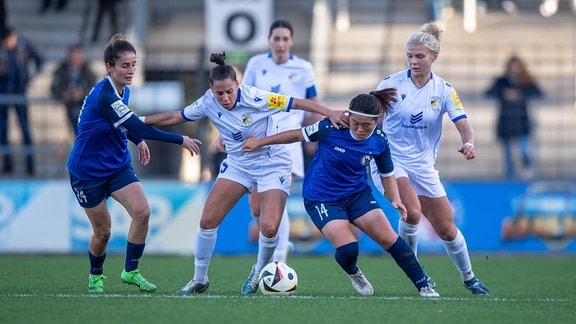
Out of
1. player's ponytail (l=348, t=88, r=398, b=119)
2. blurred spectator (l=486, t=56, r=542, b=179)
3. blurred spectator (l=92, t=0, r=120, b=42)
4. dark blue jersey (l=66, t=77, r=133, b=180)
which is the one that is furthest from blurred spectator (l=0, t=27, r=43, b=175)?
player's ponytail (l=348, t=88, r=398, b=119)

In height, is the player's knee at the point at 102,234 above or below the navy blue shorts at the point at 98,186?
below

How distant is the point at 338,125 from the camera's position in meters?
9.15

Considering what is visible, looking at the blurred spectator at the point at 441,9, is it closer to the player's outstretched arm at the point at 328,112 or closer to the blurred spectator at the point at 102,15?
the blurred spectator at the point at 102,15

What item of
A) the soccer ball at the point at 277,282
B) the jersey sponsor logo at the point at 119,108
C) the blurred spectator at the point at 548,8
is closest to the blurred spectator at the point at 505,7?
the blurred spectator at the point at 548,8

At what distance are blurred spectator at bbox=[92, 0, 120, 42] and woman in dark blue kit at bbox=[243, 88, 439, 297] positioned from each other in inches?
531

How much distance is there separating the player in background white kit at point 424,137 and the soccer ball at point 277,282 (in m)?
1.27

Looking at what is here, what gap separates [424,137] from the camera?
32.6ft

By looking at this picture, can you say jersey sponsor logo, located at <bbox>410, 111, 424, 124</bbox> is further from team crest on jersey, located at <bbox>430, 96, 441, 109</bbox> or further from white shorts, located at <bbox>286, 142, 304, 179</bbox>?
white shorts, located at <bbox>286, 142, 304, 179</bbox>

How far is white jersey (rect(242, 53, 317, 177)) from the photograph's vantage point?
11559 mm

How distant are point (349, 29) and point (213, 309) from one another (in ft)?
53.3

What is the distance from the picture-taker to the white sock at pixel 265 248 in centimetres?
962

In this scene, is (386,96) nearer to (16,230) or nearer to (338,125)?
(338,125)

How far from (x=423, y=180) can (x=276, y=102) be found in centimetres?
155

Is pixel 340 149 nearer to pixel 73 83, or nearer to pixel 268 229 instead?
pixel 268 229
